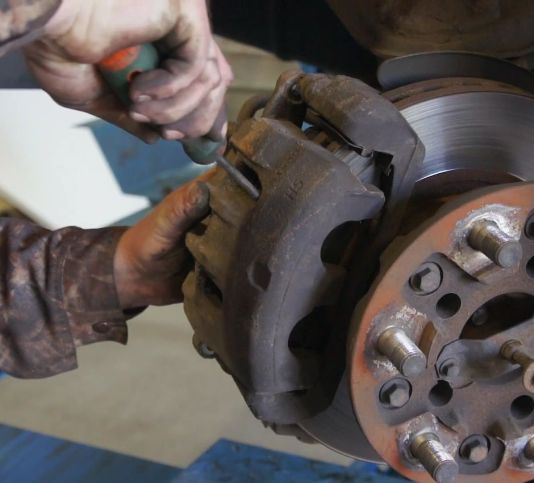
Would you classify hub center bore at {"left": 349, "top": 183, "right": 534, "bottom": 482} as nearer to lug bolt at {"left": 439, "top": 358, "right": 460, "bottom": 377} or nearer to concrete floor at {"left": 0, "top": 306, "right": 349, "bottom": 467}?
lug bolt at {"left": 439, "top": 358, "right": 460, "bottom": 377}

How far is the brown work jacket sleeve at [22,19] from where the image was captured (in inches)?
16.0

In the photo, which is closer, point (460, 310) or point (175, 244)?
point (460, 310)

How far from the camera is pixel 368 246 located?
23.5 inches

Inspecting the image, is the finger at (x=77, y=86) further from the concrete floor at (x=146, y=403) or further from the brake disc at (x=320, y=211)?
the concrete floor at (x=146, y=403)

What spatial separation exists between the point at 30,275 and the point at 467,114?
0.53 meters

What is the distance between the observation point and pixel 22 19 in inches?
16.2

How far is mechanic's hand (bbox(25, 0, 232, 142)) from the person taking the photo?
47 centimetres

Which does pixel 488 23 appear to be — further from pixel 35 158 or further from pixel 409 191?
pixel 35 158

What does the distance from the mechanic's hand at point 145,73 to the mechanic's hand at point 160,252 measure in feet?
0.24

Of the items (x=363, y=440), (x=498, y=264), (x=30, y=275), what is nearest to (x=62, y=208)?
(x=30, y=275)

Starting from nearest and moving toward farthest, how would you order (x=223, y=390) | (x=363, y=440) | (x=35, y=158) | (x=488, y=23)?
(x=363, y=440) < (x=488, y=23) < (x=223, y=390) < (x=35, y=158)

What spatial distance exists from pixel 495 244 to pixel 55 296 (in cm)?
53

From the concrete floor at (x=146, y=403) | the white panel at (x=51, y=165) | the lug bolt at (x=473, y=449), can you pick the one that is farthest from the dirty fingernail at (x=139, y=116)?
the white panel at (x=51, y=165)

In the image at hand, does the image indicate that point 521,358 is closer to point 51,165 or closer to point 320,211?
point 320,211
